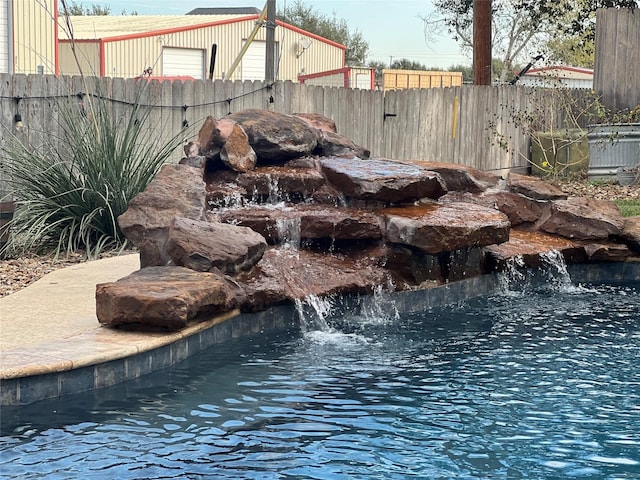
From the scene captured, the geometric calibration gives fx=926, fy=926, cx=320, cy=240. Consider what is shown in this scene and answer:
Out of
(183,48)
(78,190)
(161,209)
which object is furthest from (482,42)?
(183,48)

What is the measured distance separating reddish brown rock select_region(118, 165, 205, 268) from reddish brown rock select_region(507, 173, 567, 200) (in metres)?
3.54

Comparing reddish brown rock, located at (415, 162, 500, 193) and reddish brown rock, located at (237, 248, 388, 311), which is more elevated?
reddish brown rock, located at (415, 162, 500, 193)

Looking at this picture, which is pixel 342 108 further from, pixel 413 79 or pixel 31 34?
Result: pixel 413 79

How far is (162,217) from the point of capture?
697 centimetres

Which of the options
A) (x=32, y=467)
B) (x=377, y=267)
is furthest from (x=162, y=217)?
(x=32, y=467)

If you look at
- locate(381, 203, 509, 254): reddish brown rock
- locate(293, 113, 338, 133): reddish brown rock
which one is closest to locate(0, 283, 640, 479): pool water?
locate(381, 203, 509, 254): reddish brown rock

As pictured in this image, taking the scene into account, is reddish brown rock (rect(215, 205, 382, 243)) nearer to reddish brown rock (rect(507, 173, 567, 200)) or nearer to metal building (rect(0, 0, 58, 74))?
reddish brown rock (rect(507, 173, 567, 200))

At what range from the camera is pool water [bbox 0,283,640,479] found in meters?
4.07

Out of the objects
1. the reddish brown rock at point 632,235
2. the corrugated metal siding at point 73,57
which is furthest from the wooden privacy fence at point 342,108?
the corrugated metal siding at point 73,57

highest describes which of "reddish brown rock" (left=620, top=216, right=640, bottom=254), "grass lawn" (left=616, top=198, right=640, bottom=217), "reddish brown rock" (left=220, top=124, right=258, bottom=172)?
"reddish brown rock" (left=220, top=124, right=258, bottom=172)

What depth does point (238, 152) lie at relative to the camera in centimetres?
839

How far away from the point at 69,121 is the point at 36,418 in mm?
4916

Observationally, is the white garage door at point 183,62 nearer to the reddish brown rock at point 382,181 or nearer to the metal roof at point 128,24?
the metal roof at point 128,24

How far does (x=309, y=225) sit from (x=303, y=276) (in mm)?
634
